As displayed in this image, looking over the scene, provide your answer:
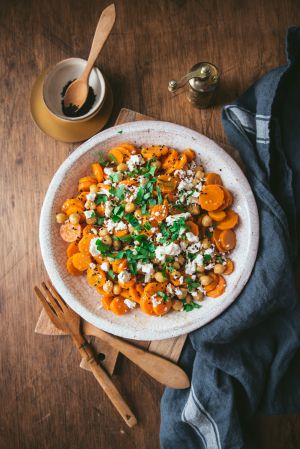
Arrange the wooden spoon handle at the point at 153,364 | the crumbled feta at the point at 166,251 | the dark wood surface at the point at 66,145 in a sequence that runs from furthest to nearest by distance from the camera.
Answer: the dark wood surface at the point at 66,145 < the wooden spoon handle at the point at 153,364 < the crumbled feta at the point at 166,251

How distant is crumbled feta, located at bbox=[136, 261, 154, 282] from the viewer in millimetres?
1493

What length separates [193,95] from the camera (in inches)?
62.6

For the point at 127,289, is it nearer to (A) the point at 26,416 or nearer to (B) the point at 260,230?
(B) the point at 260,230

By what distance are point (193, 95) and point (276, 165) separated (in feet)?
1.35

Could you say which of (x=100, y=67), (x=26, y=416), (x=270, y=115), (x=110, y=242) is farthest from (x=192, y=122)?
(x=26, y=416)

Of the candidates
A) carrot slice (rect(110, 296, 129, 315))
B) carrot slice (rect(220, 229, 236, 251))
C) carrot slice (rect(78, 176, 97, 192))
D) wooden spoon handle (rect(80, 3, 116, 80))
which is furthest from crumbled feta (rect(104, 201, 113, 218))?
wooden spoon handle (rect(80, 3, 116, 80))

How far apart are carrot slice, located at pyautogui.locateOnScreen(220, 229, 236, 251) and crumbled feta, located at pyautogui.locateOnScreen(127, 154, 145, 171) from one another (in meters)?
0.40

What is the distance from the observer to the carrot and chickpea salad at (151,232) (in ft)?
4.92

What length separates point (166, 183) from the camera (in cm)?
151

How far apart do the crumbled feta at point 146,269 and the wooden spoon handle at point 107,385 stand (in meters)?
0.37

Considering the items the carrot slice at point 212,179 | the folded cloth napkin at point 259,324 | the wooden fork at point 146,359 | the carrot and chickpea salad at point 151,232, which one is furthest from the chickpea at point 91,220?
the folded cloth napkin at point 259,324

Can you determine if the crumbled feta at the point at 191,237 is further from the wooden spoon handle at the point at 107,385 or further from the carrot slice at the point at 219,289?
the wooden spoon handle at the point at 107,385

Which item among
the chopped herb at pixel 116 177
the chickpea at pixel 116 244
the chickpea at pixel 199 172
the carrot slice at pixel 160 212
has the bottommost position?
the chickpea at pixel 116 244

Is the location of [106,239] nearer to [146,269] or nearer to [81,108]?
[146,269]
